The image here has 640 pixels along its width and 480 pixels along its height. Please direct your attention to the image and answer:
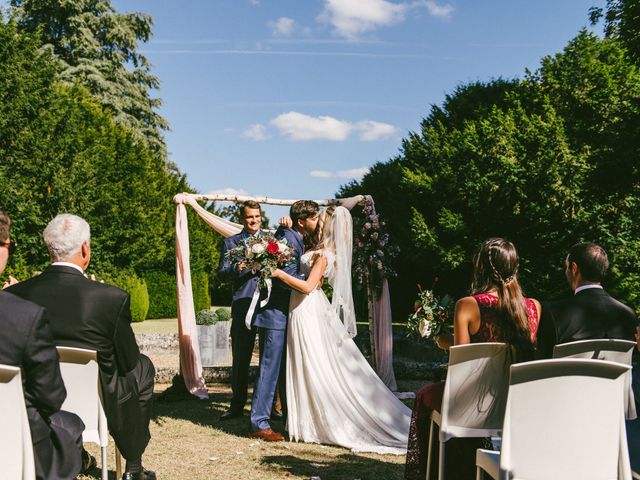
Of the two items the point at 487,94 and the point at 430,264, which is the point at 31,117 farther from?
the point at 487,94

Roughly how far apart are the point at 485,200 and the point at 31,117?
17.2 meters

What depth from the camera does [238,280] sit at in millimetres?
7699

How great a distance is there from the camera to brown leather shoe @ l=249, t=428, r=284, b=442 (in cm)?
644

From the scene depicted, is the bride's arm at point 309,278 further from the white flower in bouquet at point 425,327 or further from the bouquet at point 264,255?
the white flower in bouquet at point 425,327

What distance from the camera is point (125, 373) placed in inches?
171

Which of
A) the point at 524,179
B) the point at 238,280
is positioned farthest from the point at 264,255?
the point at 524,179

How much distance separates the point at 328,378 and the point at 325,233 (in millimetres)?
1457

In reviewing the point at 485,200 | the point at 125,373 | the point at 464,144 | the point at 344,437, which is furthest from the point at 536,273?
the point at 125,373

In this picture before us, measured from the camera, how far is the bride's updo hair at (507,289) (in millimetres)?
3811

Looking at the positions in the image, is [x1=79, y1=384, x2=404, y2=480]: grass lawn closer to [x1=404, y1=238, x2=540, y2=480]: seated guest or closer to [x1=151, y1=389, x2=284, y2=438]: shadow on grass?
[x1=151, y1=389, x2=284, y2=438]: shadow on grass

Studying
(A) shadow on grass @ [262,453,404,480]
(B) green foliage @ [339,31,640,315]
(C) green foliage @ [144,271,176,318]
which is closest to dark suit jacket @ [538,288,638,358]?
(A) shadow on grass @ [262,453,404,480]

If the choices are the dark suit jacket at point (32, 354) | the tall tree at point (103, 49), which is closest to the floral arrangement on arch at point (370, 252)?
the dark suit jacket at point (32, 354)

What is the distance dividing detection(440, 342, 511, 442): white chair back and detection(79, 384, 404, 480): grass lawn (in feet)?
5.29

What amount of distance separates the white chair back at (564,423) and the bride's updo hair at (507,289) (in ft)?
2.59
